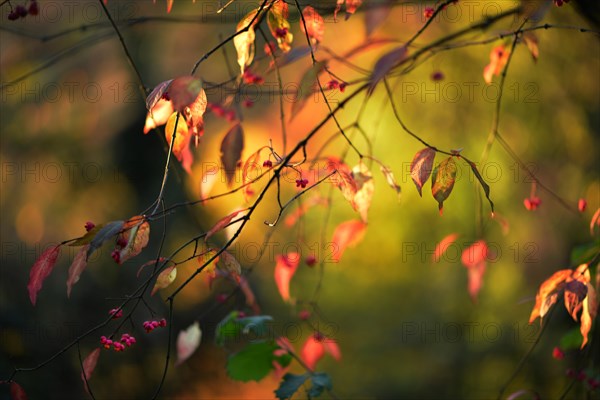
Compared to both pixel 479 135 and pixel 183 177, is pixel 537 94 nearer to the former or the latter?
pixel 479 135

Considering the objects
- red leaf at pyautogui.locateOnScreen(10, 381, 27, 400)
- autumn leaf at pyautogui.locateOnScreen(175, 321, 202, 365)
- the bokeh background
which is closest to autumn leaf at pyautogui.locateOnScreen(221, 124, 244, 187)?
autumn leaf at pyautogui.locateOnScreen(175, 321, 202, 365)

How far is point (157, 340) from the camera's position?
2631mm

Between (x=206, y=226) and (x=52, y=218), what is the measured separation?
0.56 meters

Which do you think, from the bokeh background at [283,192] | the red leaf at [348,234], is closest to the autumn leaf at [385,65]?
the red leaf at [348,234]

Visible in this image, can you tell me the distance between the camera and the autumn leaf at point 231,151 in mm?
1206

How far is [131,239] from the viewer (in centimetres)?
90

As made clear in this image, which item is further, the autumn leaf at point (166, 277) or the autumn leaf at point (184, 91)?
the autumn leaf at point (166, 277)

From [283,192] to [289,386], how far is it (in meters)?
1.99

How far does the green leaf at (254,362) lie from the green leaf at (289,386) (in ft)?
0.20

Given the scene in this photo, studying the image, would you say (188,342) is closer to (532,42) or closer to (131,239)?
(131,239)

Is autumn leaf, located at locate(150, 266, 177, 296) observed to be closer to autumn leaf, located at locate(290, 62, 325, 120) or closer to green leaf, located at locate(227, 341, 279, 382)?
autumn leaf, located at locate(290, 62, 325, 120)

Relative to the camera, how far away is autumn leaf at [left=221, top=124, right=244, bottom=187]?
1206mm

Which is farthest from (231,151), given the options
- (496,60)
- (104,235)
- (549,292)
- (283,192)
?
(283,192)

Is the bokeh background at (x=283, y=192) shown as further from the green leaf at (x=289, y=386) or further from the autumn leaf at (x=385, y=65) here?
the autumn leaf at (x=385, y=65)
